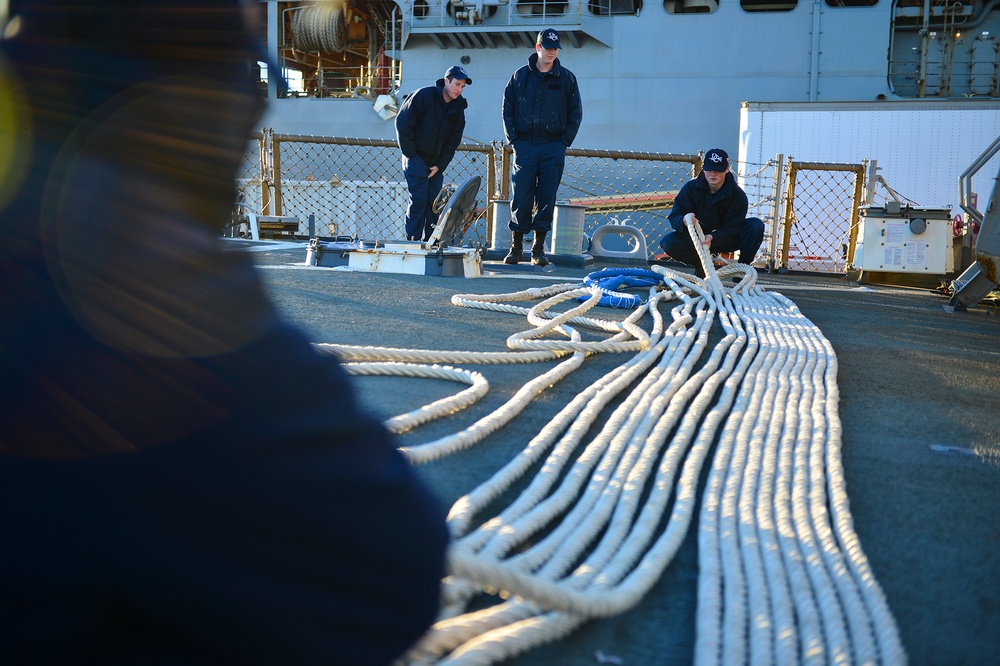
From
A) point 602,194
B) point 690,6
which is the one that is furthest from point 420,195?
point 690,6

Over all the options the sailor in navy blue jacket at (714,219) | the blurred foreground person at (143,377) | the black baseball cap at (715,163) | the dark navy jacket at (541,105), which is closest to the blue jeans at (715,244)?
the sailor in navy blue jacket at (714,219)

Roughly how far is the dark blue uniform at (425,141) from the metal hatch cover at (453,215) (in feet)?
3.64

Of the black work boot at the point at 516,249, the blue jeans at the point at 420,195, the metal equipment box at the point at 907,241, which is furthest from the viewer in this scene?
the blue jeans at the point at 420,195

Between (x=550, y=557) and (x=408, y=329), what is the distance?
1.97 metres

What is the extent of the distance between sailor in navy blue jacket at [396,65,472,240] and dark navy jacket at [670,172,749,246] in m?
1.73

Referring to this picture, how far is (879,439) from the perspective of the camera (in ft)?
5.78

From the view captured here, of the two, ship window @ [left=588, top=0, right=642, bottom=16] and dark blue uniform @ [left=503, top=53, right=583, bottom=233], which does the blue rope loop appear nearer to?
dark blue uniform @ [left=503, top=53, right=583, bottom=233]

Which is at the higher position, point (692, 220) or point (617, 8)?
point (617, 8)

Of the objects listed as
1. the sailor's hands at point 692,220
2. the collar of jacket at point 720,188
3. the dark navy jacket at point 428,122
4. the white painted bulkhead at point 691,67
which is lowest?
the sailor's hands at point 692,220

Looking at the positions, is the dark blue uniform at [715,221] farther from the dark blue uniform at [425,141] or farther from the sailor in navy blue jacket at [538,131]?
the dark blue uniform at [425,141]

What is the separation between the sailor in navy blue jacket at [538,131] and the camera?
19.0ft

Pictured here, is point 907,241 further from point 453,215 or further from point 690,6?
point 690,6

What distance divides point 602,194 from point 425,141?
672 centimetres

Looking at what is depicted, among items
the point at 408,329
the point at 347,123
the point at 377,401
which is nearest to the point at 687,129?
the point at 347,123
